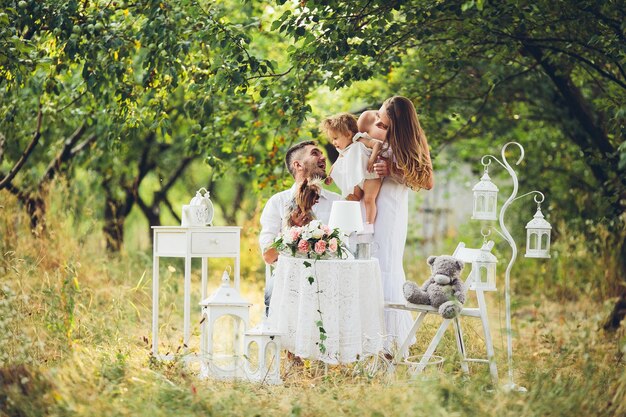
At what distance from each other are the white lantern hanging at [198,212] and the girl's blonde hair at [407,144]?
133 cm

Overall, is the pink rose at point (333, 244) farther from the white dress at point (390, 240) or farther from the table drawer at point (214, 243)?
the table drawer at point (214, 243)

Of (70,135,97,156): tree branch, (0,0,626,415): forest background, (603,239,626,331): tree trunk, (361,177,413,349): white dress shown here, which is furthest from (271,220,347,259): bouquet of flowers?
(70,135,97,156): tree branch

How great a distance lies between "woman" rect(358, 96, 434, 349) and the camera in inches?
249

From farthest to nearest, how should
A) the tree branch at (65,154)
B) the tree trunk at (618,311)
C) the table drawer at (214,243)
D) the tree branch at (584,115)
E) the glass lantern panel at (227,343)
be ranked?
the tree branch at (65,154) < the tree branch at (584,115) < the tree trunk at (618,311) < the table drawer at (214,243) < the glass lantern panel at (227,343)

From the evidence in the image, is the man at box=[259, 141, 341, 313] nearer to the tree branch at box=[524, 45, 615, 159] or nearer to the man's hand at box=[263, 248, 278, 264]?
the man's hand at box=[263, 248, 278, 264]

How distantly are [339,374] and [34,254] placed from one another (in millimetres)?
3752

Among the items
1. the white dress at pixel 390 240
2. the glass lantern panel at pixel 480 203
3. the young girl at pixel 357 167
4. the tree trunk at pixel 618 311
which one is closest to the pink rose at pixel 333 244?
the young girl at pixel 357 167

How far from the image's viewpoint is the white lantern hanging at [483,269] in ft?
19.2

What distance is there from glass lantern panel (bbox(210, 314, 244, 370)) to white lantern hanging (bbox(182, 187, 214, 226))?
0.69 metres

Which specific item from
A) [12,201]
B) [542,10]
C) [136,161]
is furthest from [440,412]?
[136,161]

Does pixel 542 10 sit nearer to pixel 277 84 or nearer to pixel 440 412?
pixel 277 84

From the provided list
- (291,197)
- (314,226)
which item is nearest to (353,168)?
(291,197)

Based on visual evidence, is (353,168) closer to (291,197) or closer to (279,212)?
(291,197)

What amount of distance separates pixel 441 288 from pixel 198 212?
1.75 m
